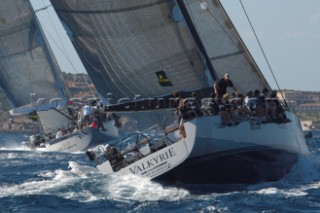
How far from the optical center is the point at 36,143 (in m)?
45.4

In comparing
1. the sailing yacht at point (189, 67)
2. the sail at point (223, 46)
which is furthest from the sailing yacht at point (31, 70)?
the sail at point (223, 46)

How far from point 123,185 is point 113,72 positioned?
4.63 m

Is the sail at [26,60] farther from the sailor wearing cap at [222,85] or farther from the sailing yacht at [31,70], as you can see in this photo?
the sailor wearing cap at [222,85]

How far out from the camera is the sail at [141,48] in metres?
22.6

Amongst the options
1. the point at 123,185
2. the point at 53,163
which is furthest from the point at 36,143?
the point at 123,185

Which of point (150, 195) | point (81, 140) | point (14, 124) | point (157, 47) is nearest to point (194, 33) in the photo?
point (157, 47)

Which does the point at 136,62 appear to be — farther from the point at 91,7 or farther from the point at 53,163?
the point at 53,163

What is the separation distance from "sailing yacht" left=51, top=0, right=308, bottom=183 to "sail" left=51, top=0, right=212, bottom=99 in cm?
3

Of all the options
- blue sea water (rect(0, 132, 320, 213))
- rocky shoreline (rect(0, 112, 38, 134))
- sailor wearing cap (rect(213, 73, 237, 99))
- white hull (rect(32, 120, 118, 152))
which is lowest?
blue sea water (rect(0, 132, 320, 213))

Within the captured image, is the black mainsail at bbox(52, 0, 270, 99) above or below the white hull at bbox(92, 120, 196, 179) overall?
above

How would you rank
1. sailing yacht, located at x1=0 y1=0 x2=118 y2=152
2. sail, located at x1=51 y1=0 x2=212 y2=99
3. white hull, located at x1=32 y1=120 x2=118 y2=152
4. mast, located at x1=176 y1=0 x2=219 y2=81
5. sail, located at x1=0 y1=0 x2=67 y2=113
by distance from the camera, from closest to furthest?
1. mast, located at x1=176 y1=0 x2=219 y2=81
2. sail, located at x1=51 y1=0 x2=212 y2=99
3. white hull, located at x1=32 y1=120 x2=118 y2=152
4. sailing yacht, located at x1=0 y1=0 x2=118 y2=152
5. sail, located at x1=0 y1=0 x2=67 y2=113

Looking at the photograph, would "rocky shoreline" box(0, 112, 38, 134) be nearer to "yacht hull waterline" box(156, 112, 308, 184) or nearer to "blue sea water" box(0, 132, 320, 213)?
"blue sea water" box(0, 132, 320, 213)

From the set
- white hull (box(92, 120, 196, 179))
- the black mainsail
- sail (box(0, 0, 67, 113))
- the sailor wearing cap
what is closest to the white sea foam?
white hull (box(92, 120, 196, 179))

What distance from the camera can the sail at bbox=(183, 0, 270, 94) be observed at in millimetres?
23219
